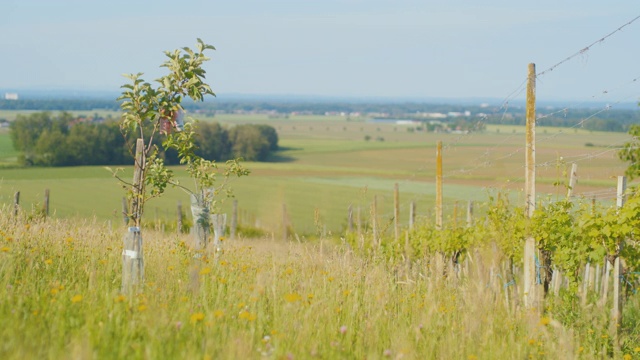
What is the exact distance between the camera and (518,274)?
17.7m

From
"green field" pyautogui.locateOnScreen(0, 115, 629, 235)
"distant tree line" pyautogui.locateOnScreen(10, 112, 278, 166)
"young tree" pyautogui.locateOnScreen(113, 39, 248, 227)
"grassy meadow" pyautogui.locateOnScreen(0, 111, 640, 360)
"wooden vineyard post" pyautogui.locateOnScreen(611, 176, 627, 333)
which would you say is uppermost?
"young tree" pyautogui.locateOnScreen(113, 39, 248, 227)

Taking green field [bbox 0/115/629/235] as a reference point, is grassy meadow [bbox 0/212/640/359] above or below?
above

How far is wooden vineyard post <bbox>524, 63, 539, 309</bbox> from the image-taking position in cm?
1010

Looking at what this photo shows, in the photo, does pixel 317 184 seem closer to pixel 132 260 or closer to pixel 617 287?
pixel 617 287

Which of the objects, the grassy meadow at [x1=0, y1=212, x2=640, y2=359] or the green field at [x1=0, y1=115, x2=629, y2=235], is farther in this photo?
the green field at [x1=0, y1=115, x2=629, y2=235]

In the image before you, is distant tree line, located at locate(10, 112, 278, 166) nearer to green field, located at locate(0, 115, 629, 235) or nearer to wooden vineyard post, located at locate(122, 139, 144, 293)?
green field, located at locate(0, 115, 629, 235)

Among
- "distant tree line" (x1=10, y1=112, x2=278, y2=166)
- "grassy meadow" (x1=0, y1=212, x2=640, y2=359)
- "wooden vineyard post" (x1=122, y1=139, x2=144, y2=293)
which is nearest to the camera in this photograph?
"grassy meadow" (x1=0, y1=212, x2=640, y2=359)

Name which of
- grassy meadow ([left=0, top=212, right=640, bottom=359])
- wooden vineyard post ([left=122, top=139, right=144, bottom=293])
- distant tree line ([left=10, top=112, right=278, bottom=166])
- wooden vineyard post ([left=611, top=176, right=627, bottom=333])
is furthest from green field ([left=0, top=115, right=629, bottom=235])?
wooden vineyard post ([left=122, top=139, right=144, bottom=293])

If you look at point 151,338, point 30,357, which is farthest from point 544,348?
point 30,357

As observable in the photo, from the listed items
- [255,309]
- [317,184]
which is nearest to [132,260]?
[255,309]

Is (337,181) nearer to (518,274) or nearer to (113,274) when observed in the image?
(518,274)

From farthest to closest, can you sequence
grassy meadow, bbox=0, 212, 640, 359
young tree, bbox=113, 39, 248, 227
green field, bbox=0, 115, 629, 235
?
1. green field, bbox=0, 115, 629, 235
2. young tree, bbox=113, 39, 248, 227
3. grassy meadow, bbox=0, 212, 640, 359

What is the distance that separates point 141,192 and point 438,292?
140 inches

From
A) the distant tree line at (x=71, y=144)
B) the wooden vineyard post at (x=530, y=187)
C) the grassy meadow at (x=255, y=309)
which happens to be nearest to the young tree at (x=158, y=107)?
the grassy meadow at (x=255, y=309)
